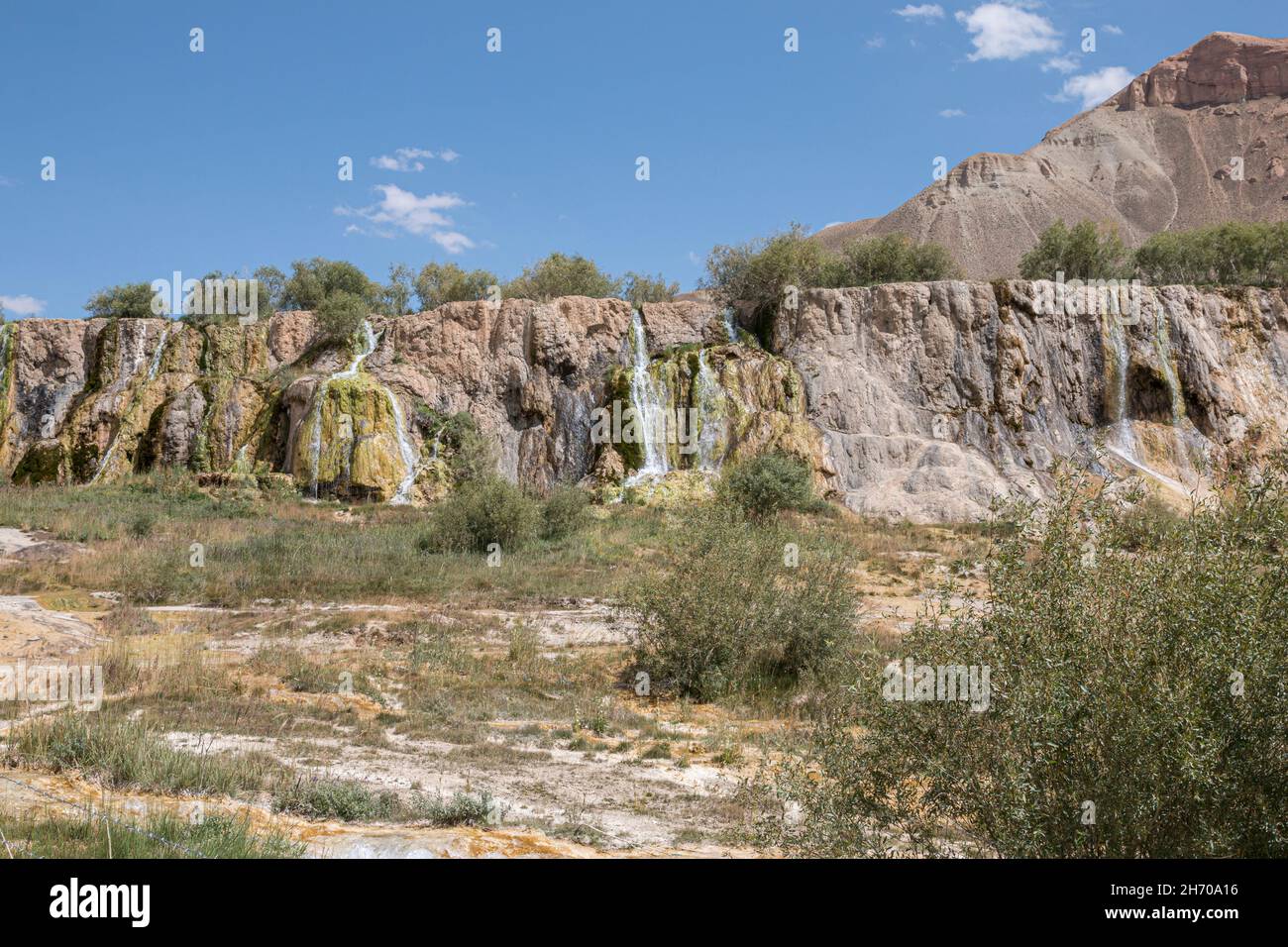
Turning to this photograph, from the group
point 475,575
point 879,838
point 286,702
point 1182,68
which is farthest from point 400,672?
point 1182,68

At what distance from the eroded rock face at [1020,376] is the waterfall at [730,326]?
5.13 ft

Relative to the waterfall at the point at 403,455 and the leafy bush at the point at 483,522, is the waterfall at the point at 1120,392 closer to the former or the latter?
the leafy bush at the point at 483,522

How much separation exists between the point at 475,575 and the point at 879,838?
1343cm

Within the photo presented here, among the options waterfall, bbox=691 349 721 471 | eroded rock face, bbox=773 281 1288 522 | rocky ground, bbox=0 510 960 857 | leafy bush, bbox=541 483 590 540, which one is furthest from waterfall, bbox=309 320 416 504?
rocky ground, bbox=0 510 960 857

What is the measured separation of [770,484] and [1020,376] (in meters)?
14.1

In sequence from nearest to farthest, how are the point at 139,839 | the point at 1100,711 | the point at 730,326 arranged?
the point at 1100,711, the point at 139,839, the point at 730,326

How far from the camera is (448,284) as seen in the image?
2057 inches

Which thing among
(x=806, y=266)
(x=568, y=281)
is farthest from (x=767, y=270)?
(x=568, y=281)

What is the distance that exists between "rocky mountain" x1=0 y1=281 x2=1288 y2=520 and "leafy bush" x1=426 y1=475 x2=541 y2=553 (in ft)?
32.8

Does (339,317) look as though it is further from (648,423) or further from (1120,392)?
(1120,392)

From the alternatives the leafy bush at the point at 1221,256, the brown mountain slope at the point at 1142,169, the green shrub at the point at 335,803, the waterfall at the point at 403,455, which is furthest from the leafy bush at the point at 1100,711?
the brown mountain slope at the point at 1142,169

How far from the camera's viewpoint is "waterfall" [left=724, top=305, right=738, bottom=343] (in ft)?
119

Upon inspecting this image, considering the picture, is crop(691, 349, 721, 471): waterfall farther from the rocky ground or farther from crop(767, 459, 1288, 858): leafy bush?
crop(767, 459, 1288, 858): leafy bush

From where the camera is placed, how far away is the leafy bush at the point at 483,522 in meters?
20.8
